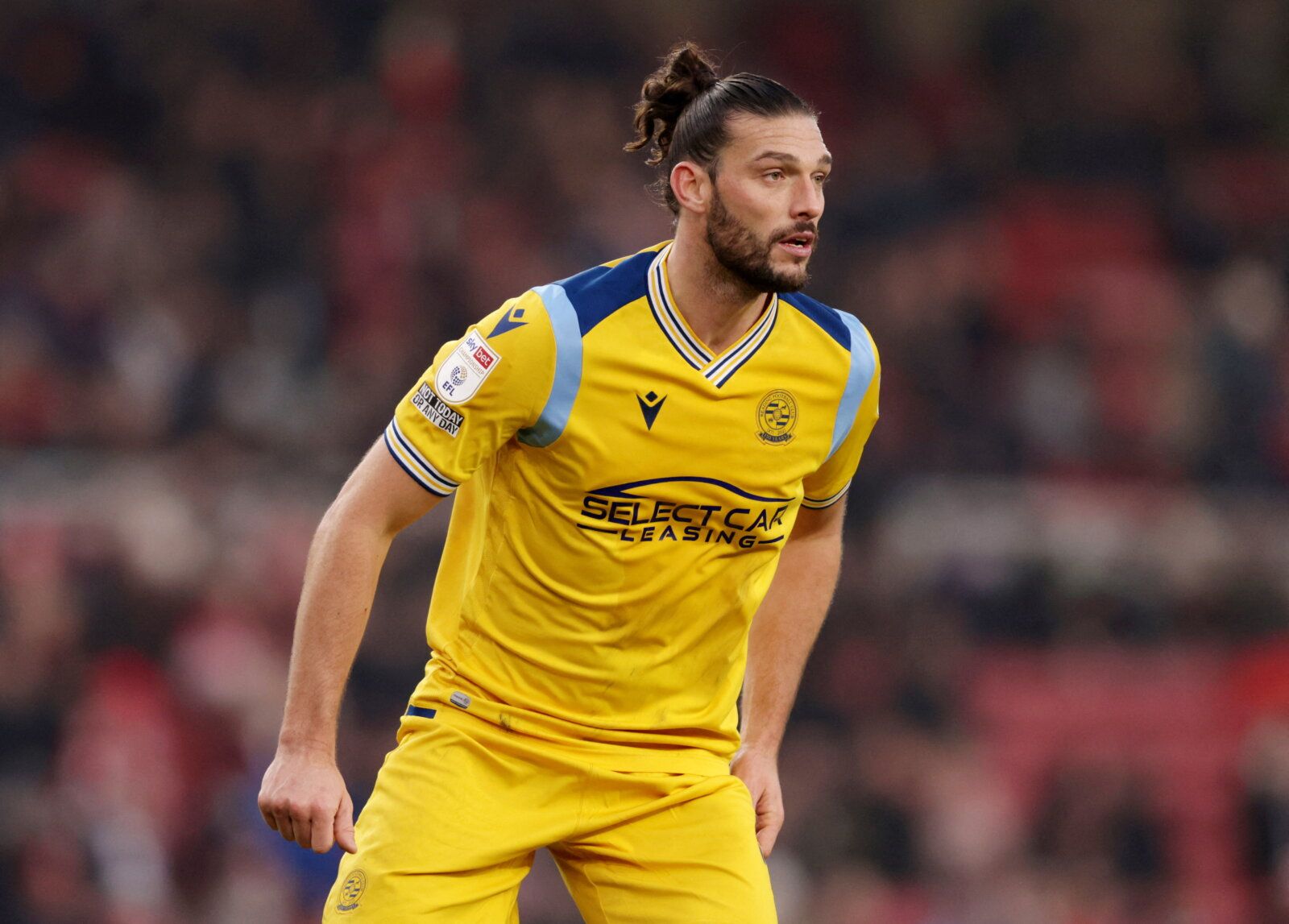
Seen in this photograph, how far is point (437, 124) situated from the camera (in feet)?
39.6

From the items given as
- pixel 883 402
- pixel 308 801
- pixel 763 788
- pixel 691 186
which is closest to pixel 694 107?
pixel 691 186

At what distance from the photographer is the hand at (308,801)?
3539 millimetres

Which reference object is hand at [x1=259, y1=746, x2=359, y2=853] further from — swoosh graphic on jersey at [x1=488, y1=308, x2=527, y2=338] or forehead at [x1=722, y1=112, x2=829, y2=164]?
forehead at [x1=722, y1=112, x2=829, y2=164]

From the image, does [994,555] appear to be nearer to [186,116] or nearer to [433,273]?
[433,273]

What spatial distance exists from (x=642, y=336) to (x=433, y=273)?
7485mm

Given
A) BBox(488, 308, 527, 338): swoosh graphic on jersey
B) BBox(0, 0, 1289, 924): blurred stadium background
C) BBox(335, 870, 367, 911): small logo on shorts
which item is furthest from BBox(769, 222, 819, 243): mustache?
BBox(0, 0, 1289, 924): blurred stadium background

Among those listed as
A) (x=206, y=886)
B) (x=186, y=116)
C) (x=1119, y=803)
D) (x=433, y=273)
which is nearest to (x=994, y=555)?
(x=1119, y=803)

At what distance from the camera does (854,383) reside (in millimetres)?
4035

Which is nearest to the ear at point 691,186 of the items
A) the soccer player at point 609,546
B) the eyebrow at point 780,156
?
the soccer player at point 609,546

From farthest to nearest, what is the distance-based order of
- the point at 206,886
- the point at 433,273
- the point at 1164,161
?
the point at 1164,161, the point at 433,273, the point at 206,886

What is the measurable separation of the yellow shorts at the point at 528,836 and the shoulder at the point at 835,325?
99cm

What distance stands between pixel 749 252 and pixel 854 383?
0.43 m

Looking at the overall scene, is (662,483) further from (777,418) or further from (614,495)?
(777,418)

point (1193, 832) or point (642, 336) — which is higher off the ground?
point (642, 336)
